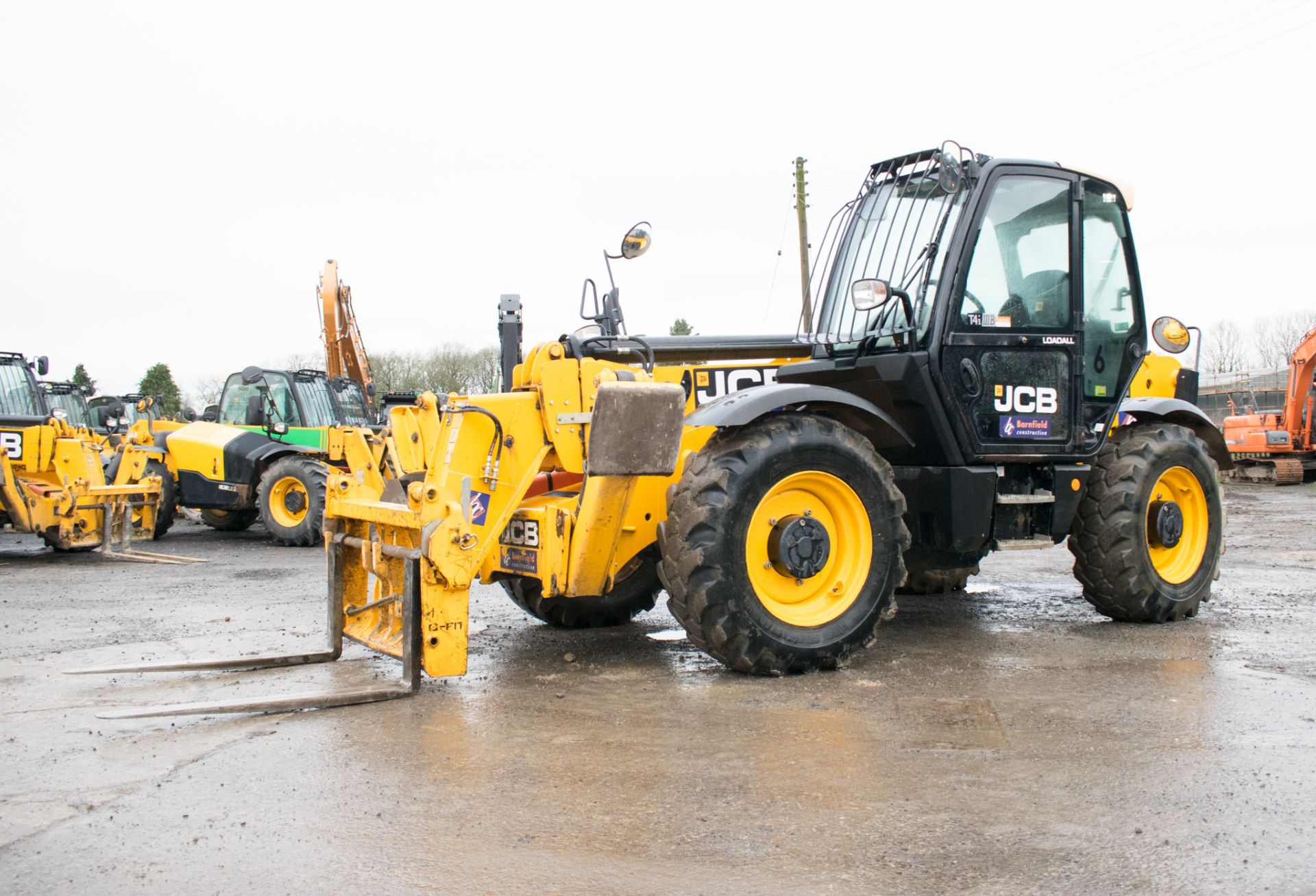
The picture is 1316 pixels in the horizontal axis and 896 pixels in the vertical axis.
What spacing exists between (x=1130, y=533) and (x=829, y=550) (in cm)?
215

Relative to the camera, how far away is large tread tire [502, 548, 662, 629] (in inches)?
264

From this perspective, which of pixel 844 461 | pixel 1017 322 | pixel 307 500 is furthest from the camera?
pixel 307 500

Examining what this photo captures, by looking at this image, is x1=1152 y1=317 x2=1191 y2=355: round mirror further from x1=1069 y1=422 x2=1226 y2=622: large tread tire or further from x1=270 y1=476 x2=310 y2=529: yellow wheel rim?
x1=270 y1=476 x2=310 y2=529: yellow wheel rim

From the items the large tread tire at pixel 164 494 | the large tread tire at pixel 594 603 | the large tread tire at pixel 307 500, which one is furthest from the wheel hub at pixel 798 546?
the large tread tire at pixel 164 494

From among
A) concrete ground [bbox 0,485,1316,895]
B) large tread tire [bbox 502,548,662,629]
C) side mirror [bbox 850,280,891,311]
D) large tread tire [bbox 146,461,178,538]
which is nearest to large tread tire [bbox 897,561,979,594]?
concrete ground [bbox 0,485,1316,895]

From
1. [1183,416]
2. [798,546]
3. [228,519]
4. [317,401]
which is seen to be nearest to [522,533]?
[798,546]

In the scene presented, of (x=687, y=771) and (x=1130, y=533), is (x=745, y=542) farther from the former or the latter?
(x=1130, y=533)

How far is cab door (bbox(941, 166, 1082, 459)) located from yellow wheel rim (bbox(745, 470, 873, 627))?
954 millimetres

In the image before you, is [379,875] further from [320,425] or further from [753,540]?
[320,425]

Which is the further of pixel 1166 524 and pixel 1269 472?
pixel 1269 472

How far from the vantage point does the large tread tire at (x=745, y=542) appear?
200 inches

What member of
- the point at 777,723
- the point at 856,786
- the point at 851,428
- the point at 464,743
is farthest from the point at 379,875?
the point at 851,428

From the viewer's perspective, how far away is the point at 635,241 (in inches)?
245

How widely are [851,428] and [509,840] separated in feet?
11.0
